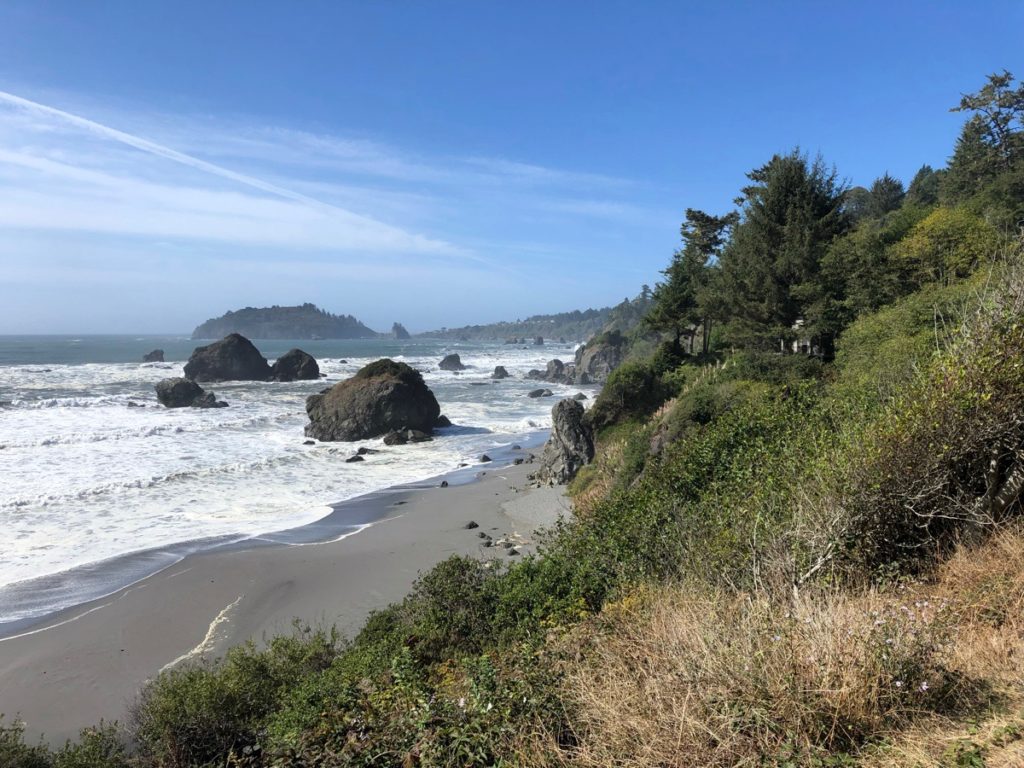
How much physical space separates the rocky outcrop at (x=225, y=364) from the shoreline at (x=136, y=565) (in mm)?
49160

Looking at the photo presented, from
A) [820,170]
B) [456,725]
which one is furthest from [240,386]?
[456,725]

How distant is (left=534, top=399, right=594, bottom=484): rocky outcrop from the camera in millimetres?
22938

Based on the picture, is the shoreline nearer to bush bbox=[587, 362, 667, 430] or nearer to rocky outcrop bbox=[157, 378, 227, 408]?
bush bbox=[587, 362, 667, 430]

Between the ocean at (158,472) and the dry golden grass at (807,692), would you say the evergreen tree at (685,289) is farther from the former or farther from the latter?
the dry golden grass at (807,692)

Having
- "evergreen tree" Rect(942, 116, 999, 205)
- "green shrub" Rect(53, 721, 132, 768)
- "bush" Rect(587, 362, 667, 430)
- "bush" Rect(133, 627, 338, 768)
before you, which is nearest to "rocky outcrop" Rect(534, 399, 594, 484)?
"bush" Rect(587, 362, 667, 430)

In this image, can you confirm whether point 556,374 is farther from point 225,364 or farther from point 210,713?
point 210,713

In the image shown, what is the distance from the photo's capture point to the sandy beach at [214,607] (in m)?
9.77

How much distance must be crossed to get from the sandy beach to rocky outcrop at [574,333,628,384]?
50553 mm

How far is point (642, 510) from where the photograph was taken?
11164 millimetres

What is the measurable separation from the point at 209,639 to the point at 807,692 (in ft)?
36.4

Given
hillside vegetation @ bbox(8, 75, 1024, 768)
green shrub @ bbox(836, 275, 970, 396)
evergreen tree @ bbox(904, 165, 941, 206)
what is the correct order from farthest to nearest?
evergreen tree @ bbox(904, 165, 941, 206)
green shrub @ bbox(836, 275, 970, 396)
hillside vegetation @ bbox(8, 75, 1024, 768)

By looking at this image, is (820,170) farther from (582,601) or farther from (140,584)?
(140,584)

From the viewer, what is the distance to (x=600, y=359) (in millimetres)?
71438

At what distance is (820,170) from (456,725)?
25.7 metres
